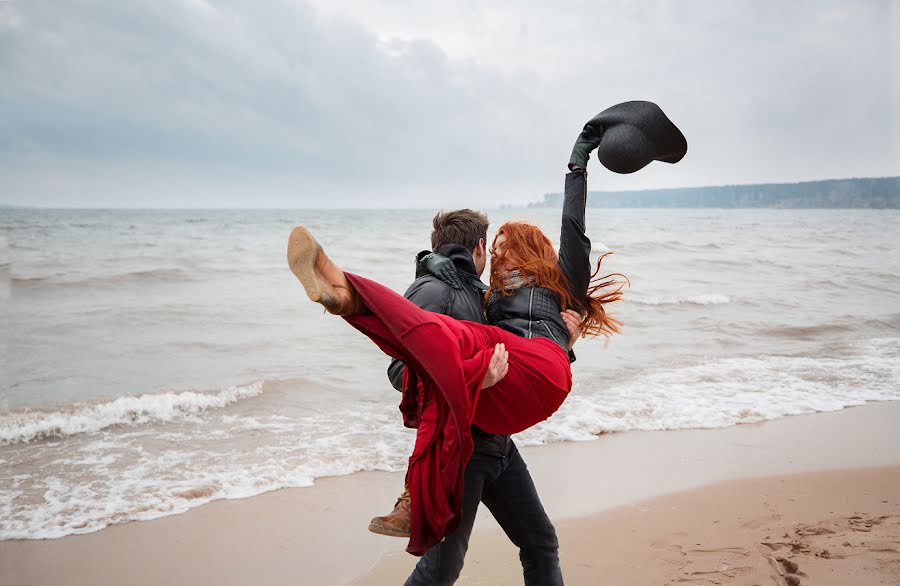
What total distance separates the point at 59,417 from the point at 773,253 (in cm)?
2814

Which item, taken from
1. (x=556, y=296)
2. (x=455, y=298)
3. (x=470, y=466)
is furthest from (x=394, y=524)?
(x=556, y=296)

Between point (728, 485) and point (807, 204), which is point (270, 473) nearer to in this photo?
point (728, 485)

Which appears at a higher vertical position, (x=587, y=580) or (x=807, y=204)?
(x=807, y=204)

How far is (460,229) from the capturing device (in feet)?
8.16

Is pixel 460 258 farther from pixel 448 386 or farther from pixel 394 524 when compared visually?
pixel 394 524

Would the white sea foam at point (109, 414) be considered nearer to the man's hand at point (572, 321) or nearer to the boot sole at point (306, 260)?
the man's hand at point (572, 321)

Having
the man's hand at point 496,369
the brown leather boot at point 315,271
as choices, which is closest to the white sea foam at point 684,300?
the man's hand at point 496,369

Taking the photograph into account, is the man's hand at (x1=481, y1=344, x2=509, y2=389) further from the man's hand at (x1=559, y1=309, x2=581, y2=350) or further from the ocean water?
the ocean water

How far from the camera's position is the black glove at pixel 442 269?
2352 mm

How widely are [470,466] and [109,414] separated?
5.62 m

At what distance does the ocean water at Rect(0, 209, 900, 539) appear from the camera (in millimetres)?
5078

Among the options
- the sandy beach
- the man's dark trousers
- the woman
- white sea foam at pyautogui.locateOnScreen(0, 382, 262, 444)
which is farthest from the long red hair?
white sea foam at pyautogui.locateOnScreen(0, 382, 262, 444)

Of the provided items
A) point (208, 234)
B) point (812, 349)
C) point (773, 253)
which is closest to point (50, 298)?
point (812, 349)

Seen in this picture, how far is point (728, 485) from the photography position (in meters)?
4.81
